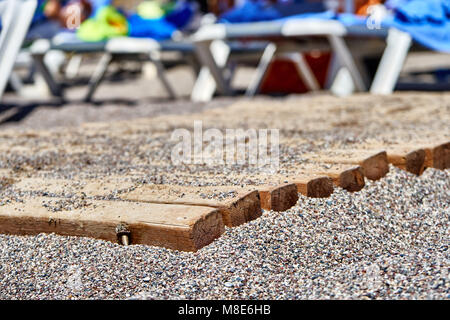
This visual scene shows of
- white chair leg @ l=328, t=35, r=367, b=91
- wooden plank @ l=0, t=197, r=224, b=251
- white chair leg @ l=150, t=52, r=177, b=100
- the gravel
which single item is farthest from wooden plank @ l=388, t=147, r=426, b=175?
white chair leg @ l=150, t=52, r=177, b=100

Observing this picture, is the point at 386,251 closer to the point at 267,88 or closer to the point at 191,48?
the point at 191,48

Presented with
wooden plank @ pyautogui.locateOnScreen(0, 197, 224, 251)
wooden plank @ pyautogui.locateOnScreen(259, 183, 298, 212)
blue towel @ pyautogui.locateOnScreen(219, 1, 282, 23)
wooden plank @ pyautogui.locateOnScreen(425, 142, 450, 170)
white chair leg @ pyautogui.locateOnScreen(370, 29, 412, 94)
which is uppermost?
blue towel @ pyautogui.locateOnScreen(219, 1, 282, 23)

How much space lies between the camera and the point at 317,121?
359 centimetres

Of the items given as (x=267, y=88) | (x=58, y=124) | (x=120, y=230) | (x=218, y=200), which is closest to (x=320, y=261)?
(x=218, y=200)

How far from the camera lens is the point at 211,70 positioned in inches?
223

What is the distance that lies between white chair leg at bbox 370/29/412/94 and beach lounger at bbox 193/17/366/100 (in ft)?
0.93

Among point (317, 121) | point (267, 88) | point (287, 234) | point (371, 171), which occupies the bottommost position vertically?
point (287, 234)

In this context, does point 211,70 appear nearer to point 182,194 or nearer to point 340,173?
point 340,173

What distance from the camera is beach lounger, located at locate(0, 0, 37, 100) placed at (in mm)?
4555

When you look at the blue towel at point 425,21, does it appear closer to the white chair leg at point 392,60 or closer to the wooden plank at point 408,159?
the white chair leg at point 392,60

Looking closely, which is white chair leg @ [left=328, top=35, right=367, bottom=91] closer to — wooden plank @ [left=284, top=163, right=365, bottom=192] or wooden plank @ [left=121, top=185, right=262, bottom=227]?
wooden plank @ [left=284, top=163, right=365, bottom=192]

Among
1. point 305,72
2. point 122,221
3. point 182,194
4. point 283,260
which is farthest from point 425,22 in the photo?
point 122,221

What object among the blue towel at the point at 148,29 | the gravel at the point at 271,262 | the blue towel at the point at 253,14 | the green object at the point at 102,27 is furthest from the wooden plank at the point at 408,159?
the green object at the point at 102,27

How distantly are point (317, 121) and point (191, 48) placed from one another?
9.50 feet
